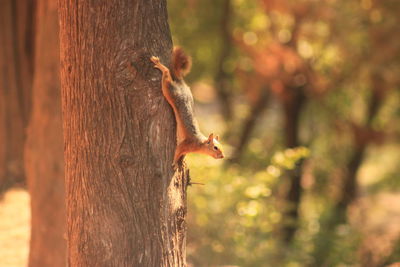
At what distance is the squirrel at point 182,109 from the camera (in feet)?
10.0

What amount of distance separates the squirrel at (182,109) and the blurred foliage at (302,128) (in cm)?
317

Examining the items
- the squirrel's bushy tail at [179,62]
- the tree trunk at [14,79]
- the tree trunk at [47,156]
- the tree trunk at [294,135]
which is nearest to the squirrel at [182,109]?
the squirrel's bushy tail at [179,62]

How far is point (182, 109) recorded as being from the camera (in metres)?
3.09

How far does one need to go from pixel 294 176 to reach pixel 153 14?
7.95 meters

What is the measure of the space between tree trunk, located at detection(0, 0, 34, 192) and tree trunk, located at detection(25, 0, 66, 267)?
1.52m

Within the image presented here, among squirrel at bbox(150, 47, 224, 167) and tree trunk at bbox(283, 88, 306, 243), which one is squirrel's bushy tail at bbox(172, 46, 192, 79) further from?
tree trunk at bbox(283, 88, 306, 243)

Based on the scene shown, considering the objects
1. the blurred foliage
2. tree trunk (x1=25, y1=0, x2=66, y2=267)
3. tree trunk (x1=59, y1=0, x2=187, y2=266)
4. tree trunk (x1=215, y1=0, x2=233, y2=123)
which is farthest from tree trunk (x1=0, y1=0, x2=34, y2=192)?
tree trunk (x1=215, y1=0, x2=233, y2=123)

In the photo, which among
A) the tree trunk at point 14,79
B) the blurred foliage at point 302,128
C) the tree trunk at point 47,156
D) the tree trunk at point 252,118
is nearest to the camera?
the tree trunk at point 47,156

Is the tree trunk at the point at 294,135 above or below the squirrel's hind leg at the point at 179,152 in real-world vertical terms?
above

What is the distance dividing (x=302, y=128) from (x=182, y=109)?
9713 millimetres

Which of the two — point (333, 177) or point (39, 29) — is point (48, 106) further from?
point (333, 177)

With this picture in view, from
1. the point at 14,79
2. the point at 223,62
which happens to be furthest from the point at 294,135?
the point at 14,79

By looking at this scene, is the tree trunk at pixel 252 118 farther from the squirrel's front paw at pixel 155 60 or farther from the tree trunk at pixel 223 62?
the squirrel's front paw at pixel 155 60

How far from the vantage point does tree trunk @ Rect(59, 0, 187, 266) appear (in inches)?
119
